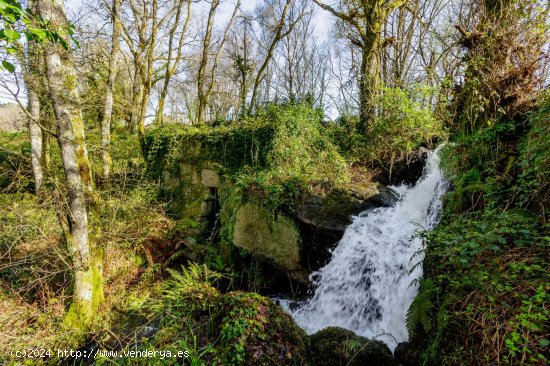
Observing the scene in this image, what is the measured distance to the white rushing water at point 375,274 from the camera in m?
4.54

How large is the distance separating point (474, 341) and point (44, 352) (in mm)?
5824

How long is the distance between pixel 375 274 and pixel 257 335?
2760mm

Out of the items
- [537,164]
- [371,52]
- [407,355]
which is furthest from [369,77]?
[407,355]

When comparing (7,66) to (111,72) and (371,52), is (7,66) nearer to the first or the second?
(111,72)

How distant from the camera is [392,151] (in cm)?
813

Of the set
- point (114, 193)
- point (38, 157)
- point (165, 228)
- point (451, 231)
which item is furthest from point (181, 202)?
point (451, 231)

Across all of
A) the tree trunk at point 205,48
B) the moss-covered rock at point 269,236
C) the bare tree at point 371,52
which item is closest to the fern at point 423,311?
the moss-covered rock at point 269,236

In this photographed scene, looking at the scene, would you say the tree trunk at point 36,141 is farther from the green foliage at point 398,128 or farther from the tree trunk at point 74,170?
the green foliage at point 398,128

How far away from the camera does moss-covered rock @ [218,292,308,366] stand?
2975 mm

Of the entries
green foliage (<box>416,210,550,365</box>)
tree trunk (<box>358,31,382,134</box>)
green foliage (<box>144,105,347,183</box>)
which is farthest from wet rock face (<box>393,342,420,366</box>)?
tree trunk (<box>358,31,382,134</box>)

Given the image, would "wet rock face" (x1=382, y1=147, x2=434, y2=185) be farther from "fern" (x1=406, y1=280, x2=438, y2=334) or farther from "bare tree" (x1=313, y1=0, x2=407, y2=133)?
"fern" (x1=406, y1=280, x2=438, y2=334)

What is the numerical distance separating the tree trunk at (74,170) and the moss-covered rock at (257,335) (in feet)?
10.1

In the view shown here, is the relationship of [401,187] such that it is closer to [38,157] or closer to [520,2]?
[520,2]

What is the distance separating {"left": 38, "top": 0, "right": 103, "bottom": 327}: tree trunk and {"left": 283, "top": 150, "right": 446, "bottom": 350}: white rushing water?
12.7ft
